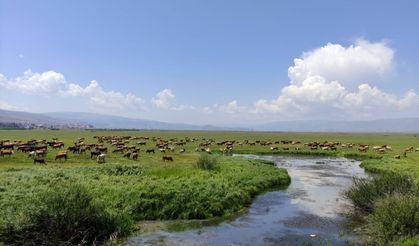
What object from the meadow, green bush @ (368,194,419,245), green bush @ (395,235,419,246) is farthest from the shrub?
green bush @ (395,235,419,246)

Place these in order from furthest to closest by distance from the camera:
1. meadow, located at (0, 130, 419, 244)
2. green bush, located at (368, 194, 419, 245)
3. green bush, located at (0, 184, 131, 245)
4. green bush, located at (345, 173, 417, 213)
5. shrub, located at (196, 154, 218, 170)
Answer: shrub, located at (196, 154, 218, 170), green bush, located at (345, 173, 417, 213), meadow, located at (0, 130, 419, 244), green bush, located at (0, 184, 131, 245), green bush, located at (368, 194, 419, 245)

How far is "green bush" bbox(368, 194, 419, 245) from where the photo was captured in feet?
57.4

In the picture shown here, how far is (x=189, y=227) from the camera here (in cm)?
2234

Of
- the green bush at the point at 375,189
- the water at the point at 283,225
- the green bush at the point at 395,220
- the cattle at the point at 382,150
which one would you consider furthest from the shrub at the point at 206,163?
the cattle at the point at 382,150

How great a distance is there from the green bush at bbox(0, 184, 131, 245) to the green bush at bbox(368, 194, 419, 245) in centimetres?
1143

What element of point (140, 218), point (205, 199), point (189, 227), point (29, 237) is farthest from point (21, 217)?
point (205, 199)

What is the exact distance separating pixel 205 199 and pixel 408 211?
11786mm

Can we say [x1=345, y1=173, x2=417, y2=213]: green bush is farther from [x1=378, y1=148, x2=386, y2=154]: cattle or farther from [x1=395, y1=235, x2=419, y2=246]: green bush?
[x1=378, y1=148, x2=386, y2=154]: cattle

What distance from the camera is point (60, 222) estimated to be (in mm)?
18969

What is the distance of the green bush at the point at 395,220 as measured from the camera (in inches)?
688

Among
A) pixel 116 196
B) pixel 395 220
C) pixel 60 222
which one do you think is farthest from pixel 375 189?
pixel 60 222

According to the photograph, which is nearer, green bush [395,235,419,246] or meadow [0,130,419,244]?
green bush [395,235,419,246]

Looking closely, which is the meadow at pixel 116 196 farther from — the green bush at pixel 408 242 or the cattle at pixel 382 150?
the cattle at pixel 382 150

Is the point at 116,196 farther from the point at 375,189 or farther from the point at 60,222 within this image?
the point at 375,189
